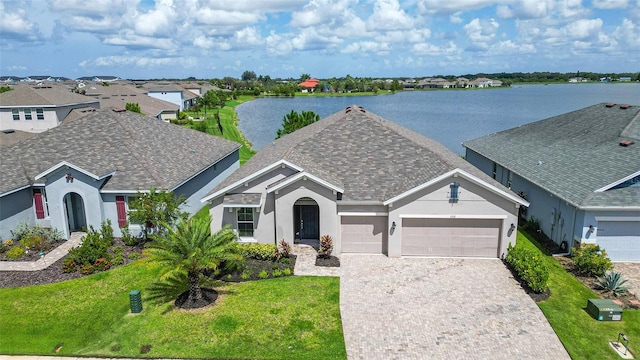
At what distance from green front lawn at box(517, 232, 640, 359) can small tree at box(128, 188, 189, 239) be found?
15.5 meters

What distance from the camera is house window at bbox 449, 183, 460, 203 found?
18.7 metres

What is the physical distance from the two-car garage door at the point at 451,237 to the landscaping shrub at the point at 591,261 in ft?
10.3

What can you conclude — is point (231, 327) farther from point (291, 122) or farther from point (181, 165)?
point (291, 122)

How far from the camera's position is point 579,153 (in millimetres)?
23578

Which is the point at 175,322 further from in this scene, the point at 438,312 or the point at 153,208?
the point at 438,312

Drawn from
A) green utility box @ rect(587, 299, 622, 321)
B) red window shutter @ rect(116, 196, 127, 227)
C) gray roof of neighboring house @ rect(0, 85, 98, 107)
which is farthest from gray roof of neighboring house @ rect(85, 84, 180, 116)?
green utility box @ rect(587, 299, 622, 321)

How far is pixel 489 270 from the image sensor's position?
18203 millimetres

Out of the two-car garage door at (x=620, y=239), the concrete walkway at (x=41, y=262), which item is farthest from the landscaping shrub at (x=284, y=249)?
the two-car garage door at (x=620, y=239)

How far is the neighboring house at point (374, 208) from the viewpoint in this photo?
1880cm

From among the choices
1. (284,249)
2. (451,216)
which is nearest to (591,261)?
(451,216)

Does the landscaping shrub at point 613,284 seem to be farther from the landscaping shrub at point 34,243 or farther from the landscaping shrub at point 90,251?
the landscaping shrub at point 34,243

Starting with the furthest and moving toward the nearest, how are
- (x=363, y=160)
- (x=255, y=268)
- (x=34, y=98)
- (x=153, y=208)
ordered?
(x=34, y=98) < (x=363, y=160) < (x=153, y=208) < (x=255, y=268)

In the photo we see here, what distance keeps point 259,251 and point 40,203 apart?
12.3 m

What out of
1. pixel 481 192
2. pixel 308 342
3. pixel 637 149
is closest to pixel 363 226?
pixel 481 192
